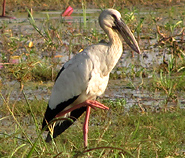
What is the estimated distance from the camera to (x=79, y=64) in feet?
12.0

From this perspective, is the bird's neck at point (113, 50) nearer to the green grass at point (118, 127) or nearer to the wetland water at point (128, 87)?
the green grass at point (118, 127)

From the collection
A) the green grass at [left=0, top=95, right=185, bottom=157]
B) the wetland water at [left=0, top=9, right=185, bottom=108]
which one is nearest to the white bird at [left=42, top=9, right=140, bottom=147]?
the green grass at [left=0, top=95, right=185, bottom=157]

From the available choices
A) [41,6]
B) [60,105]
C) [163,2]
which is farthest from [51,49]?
[163,2]

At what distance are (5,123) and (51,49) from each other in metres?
2.87

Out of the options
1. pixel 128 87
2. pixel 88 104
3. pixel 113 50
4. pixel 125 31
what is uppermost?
pixel 125 31

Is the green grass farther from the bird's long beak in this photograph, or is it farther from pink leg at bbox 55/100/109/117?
the bird's long beak

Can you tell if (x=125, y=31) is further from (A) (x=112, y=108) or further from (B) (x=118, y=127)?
(A) (x=112, y=108)

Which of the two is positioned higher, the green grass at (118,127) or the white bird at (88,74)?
the white bird at (88,74)

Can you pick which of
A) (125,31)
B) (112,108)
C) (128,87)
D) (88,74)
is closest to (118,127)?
(112,108)

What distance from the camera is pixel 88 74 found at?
361 centimetres

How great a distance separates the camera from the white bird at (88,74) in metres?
3.61

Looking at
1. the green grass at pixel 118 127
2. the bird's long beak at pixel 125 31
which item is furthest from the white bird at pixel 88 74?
the green grass at pixel 118 127

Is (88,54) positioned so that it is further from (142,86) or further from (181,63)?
(181,63)

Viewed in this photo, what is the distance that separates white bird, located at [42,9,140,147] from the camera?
3611 mm
